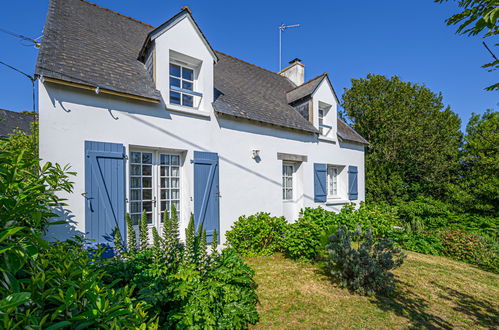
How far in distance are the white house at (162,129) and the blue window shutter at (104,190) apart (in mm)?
18

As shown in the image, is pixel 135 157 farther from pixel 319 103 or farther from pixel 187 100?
pixel 319 103

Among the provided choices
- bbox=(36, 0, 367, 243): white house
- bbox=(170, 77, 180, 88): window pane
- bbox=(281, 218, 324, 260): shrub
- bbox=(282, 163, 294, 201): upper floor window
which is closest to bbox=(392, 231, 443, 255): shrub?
bbox=(36, 0, 367, 243): white house

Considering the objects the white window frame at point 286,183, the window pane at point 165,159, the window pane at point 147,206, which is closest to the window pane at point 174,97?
the window pane at point 165,159

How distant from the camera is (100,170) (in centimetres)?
452

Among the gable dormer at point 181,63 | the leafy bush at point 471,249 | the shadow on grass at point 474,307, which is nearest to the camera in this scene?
the shadow on grass at point 474,307

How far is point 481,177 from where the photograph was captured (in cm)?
1043

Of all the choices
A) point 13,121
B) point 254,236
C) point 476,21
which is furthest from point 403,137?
point 13,121

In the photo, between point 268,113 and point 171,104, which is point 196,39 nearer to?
point 171,104

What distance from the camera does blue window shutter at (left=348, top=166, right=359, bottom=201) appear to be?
32.8ft

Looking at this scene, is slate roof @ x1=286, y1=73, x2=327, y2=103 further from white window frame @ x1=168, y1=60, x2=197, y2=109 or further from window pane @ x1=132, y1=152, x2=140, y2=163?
window pane @ x1=132, y1=152, x2=140, y2=163

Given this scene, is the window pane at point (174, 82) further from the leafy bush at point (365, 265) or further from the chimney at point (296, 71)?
the chimney at point (296, 71)

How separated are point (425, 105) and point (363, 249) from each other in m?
13.4

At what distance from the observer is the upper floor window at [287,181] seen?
8211 millimetres

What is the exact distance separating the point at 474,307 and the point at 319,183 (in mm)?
5129
